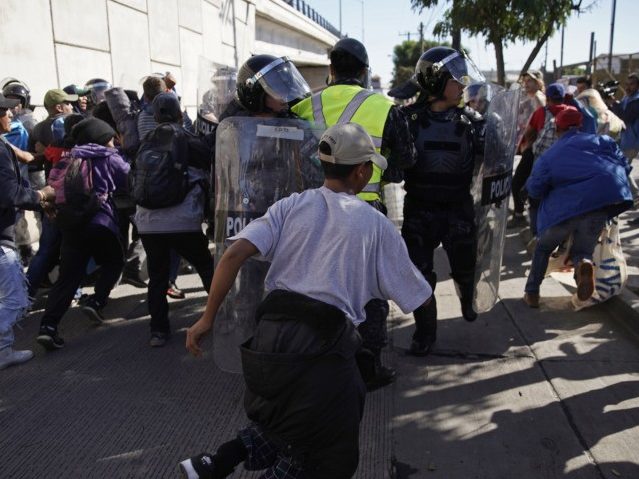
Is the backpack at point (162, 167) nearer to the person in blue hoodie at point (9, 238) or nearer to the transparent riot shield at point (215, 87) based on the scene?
the person in blue hoodie at point (9, 238)

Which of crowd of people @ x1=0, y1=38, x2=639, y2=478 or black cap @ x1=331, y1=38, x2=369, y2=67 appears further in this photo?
black cap @ x1=331, y1=38, x2=369, y2=67

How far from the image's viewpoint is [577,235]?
4598 millimetres

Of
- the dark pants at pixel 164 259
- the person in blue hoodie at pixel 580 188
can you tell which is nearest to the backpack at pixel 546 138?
the person in blue hoodie at pixel 580 188

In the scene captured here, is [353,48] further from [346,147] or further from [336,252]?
[336,252]

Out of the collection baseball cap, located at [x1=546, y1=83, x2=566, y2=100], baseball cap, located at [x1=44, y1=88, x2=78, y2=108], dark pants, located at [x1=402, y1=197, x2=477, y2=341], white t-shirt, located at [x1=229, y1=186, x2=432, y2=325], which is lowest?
dark pants, located at [x1=402, y1=197, x2=477, y2=341]

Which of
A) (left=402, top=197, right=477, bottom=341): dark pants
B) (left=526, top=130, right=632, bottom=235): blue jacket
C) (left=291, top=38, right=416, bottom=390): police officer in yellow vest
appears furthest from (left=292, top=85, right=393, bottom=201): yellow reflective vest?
(left=526, top=130, right=632, bottom=235): blue jacket

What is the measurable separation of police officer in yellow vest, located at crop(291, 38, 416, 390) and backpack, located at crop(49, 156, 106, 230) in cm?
184

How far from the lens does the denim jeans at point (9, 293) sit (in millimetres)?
3834

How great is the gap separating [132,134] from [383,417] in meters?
3.60

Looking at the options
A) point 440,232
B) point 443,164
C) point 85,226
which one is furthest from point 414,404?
point 85,226

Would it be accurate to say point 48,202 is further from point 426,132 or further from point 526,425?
point 526,425

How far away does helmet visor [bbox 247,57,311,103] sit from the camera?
3191mm

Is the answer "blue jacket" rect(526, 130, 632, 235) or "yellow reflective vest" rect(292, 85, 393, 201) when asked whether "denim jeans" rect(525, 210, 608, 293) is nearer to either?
"blue jacket" rect(526, 130, 632, 235)

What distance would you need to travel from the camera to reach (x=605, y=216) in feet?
14.8
